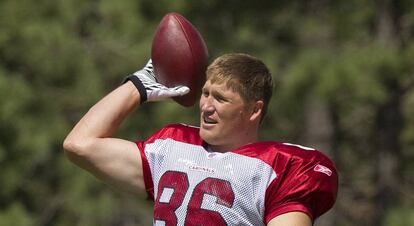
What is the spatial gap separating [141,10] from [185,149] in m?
7.95

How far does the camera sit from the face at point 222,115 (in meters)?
3.64

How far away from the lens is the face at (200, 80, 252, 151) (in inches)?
143

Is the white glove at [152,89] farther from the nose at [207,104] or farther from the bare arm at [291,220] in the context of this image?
the bare arm at [291,220]

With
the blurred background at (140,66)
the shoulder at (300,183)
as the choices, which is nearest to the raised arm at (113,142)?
the shoulder at (300,183)

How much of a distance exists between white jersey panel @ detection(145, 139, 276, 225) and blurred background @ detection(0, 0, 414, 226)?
21.9 ft

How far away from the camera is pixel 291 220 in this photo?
11.4 ft

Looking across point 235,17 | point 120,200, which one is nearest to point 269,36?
point 235,17

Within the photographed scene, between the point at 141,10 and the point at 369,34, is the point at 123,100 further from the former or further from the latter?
the point at 369,34

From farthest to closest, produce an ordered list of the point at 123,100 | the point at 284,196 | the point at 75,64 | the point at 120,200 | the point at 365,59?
1. the point at 120,200
2. the point at 75,64
3. the point at 365,59
4. the point at 123,100
5. the point at 284,196

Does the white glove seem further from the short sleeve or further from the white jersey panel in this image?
the short sleeve

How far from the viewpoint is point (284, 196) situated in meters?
3.53

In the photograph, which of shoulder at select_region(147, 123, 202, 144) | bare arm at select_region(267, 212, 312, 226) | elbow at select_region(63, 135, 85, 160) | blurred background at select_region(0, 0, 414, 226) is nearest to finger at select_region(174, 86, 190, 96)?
shoulder at select_region(147, 123, 202, 144)

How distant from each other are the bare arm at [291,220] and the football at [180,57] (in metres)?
0.58

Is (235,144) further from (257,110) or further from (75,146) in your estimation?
(75,146)
